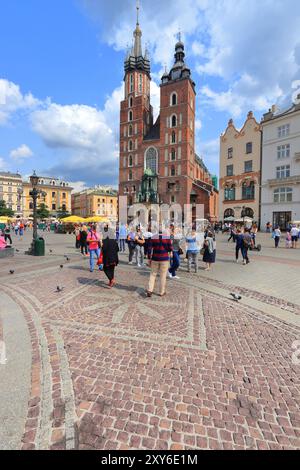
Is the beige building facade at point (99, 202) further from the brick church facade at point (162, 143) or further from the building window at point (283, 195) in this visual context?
the building window at point (283, 195)

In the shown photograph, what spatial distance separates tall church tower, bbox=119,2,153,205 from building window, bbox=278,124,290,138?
28.8 m

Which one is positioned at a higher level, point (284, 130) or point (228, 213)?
point (284, 130)

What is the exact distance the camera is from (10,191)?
3521 inches

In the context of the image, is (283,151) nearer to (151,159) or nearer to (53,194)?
(151,159)

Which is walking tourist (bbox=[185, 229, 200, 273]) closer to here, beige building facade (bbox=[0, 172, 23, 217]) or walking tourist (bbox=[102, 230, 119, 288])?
walking tourist (bbox=[102, 230, 119, 288])

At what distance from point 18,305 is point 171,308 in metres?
3.64

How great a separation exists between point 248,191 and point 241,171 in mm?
3588

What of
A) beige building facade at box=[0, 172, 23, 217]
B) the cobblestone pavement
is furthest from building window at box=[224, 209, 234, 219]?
beige building facade at box=[0, 172, 23, 217]

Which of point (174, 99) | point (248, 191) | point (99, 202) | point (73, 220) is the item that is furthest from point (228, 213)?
point (99, 202)

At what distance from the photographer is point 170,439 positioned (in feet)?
7.18

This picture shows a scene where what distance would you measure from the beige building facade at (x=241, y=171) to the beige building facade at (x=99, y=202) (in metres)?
62.3

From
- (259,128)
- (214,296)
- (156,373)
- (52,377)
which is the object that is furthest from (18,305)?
(259,128)

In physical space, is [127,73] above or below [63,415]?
above
